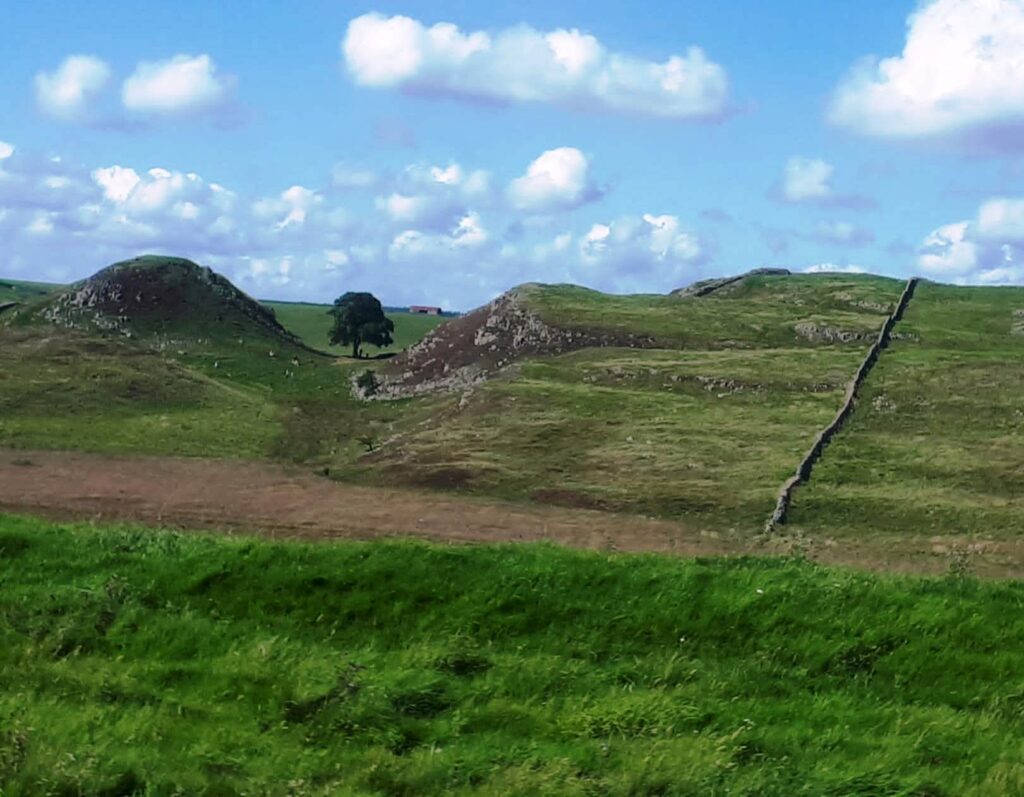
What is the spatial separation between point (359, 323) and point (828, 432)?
53.5m

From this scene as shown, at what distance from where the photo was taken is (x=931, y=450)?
43.2m

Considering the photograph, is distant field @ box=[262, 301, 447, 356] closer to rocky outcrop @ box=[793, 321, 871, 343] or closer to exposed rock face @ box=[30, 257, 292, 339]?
exposed rock face @ box=[30, 257, 292, 339]

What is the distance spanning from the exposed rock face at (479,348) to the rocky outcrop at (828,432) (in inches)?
569

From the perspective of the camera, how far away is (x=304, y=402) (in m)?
59.8

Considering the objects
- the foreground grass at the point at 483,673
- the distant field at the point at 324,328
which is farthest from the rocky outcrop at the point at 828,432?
the distant field at the point at 324,328

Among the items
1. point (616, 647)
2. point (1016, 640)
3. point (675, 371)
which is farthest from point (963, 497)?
point (616, 647)

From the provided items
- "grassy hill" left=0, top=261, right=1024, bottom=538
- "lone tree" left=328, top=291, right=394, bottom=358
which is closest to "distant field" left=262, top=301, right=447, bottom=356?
"lone tree" left=328, top=291, right=394, bottom=358

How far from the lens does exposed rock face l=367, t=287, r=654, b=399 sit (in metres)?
63.6

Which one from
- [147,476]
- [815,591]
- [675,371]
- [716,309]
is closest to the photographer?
[815,591]

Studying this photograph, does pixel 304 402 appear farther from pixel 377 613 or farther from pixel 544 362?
pixel 377 613

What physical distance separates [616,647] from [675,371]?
4668 centimetres

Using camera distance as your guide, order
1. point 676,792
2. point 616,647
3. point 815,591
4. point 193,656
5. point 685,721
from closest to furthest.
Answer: point 676,792 < point 685,721 < point 193,656 < point 616,647 < point 815,591

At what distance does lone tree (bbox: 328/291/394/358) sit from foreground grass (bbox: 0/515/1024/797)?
76598mm

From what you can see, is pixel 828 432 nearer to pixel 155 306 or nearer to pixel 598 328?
pixel 598 328
